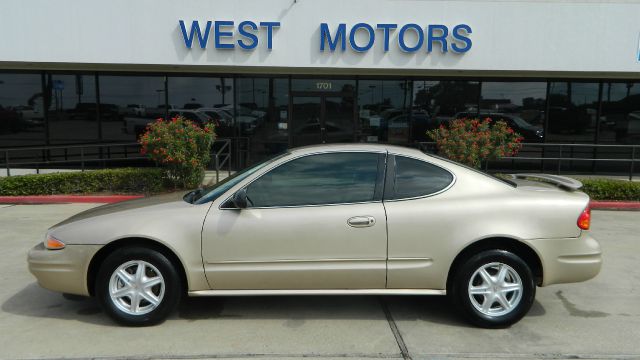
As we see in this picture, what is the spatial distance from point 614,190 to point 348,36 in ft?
20.7

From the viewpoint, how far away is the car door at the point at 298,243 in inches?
153

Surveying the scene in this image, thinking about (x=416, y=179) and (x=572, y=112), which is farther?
(x=572, y=112)

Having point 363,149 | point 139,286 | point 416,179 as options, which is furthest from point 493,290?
point 139,286

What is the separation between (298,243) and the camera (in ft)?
12.8

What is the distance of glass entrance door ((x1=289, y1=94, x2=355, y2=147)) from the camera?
40.6ft

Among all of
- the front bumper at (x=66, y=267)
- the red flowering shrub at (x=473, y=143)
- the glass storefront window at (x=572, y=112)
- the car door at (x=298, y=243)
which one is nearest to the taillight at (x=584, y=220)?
the car door at (x=298, y=243)

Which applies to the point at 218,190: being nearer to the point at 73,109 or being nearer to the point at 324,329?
the point at 324,329

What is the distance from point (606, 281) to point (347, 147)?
10.9 feet

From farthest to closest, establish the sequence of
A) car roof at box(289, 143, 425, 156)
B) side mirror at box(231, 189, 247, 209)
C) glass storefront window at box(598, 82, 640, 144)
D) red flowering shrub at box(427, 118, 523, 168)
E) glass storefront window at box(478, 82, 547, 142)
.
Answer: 1. glass storefront window at box(598, 82, 640, 144)
2. glass storefront window at box(478, 82, 547, 142)
3. red flowering shrub at box(427, 118, 523, 168)
4. car roof at box(289, 143, 425, 156)
5. side mirror at box(231, 189, 247, 209)

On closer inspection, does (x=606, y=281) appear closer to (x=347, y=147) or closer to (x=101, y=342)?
(x=347, y=147)

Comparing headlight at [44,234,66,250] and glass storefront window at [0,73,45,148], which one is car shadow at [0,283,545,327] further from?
glass storefront window at [0,73,45,148]

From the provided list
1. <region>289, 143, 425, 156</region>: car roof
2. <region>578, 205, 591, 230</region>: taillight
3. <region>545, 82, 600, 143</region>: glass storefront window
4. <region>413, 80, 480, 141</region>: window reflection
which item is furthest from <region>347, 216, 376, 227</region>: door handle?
<region>545, 82, 600, 143</region>: glass storefront window

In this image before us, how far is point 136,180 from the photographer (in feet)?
32.8

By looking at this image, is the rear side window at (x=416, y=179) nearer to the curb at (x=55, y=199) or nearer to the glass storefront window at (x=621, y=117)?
the curb at (x=55, y=199)
